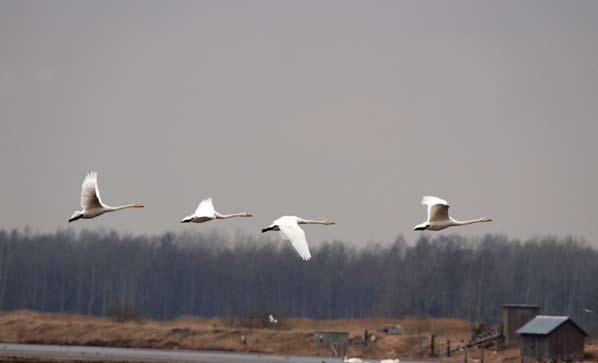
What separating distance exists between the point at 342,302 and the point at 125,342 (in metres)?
40.1

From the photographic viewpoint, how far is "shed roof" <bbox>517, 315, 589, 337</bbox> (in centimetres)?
8600

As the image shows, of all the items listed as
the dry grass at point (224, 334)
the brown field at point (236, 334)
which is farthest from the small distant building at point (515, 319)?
the dry grass at point (224, 334)

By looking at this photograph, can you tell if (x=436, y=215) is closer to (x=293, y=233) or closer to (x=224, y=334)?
(x=293, y=233)

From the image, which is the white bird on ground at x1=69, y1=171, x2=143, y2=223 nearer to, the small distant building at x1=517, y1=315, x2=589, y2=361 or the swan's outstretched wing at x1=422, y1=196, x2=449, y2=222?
the swan's outstretched wing at x1=422, y1=196, x2=449, y2=222

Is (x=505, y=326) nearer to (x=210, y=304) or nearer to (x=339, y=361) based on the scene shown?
(x=339, y=361)

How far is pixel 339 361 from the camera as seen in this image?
300 feet

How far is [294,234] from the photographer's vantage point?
41.7 m

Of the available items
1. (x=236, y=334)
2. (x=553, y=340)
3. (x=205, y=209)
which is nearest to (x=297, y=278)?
(x=236, y=334)

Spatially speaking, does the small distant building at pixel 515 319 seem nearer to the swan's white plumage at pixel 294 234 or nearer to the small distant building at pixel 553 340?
the small distant building at pixel 553 340

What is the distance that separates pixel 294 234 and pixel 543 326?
160ft

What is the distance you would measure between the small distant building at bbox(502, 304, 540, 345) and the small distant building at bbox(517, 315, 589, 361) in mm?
4742

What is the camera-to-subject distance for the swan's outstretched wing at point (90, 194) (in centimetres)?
4438

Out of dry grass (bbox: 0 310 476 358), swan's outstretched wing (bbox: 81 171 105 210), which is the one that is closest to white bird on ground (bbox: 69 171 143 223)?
swan's outstretched wing (bbox: 81 171 105 210)

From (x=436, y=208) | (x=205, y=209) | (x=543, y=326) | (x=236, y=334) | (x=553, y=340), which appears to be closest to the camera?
(x=436, y=208)
